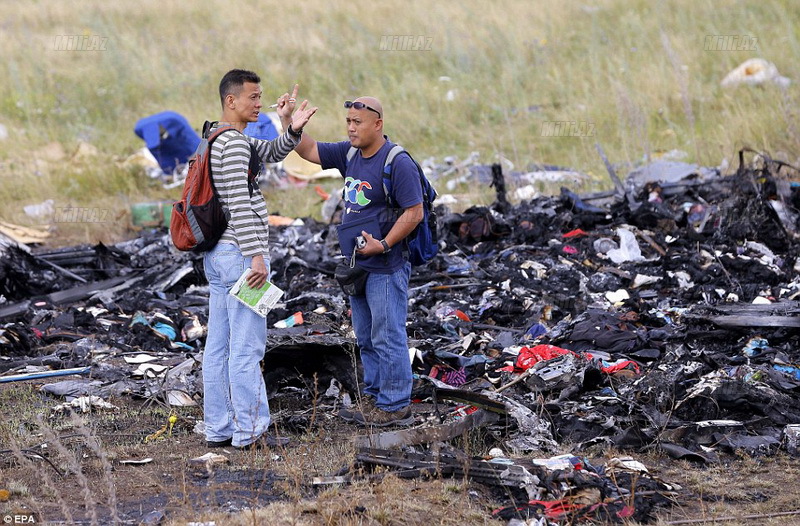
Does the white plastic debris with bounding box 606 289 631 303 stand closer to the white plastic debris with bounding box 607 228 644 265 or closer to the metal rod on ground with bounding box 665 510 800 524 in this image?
the white plastic debris with bounding box 607 228 644 265

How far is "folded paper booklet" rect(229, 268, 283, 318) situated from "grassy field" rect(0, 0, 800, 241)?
8474 mm

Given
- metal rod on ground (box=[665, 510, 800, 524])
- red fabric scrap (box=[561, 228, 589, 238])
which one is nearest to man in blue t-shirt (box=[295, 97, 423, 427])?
metal rod on ground (box=[665, 510, 800, 524])

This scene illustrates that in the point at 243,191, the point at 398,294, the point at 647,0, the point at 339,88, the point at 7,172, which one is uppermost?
the point at 647,0

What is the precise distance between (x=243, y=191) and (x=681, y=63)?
13893mm

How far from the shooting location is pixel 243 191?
4.86 meters

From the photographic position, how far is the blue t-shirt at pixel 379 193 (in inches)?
206

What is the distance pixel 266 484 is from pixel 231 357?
2.53ft

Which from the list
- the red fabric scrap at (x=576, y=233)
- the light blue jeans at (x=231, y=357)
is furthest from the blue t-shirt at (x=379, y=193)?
the red fabric scrap at (x=576, y=233)

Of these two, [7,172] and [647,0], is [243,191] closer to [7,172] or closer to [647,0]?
[7,172]

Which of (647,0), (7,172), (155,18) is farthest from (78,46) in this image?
(647,0)

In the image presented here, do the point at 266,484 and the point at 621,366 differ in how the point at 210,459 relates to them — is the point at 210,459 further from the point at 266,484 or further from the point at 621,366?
the point at 621,366

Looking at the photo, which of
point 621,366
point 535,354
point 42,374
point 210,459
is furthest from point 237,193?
point 621,366

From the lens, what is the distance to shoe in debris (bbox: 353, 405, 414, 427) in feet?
18.3

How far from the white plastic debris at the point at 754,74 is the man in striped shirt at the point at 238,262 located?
41.2ft
